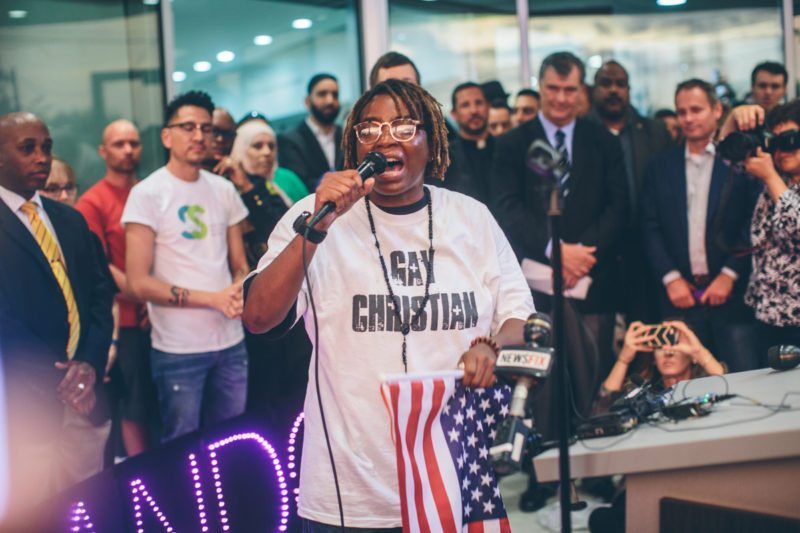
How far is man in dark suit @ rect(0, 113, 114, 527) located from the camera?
3.23 m

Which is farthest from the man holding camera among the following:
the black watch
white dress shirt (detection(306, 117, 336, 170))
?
white dress shirt (detection(306, 117, 336, 170))

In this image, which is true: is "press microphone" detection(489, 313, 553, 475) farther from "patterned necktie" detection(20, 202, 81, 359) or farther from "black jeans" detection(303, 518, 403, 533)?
"patterned necktie" detection(20, 202, 81, 359)

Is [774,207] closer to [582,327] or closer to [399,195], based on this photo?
[582,327]

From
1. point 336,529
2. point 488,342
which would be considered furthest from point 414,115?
point 336,529

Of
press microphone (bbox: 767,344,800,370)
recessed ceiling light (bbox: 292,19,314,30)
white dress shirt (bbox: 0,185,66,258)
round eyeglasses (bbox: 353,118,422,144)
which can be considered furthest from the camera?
recessed ceiling light (bbox: 292,19,314,30)

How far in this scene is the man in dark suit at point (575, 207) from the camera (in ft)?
14.4

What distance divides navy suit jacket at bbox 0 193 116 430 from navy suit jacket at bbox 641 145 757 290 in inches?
107

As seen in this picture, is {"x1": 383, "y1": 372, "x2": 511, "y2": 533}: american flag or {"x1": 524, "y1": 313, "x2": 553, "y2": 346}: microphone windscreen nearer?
{"x1": 524, "y1": 313, "x2": 553, "y2": 346}: microphone windscreen

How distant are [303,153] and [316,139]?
129 mm

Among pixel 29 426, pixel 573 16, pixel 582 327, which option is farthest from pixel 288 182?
pixel 573 16

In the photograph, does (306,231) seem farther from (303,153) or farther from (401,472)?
(303,153)

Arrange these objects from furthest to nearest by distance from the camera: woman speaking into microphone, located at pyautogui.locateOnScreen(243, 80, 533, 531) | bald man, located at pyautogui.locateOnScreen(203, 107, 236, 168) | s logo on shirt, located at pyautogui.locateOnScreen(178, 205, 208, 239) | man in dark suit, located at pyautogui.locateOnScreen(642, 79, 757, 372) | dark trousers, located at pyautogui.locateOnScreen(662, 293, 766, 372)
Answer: bald man, located at pyautogui.locateOnScreen(203, 107, 236, 168) < man in dark suit, located at pyautogui.locateOnScreen(642, 79, 757, 372) < dark trousers, located at pyautogui.locateOnScreen(662, 293, 766, 372) < s logo on shirt, located at pyautogui.locateOnScreen(178, 205, 208, 239) < woman speaking into microphone, located at pyautogui.locateOnScreen(243, 80, 533, 531)

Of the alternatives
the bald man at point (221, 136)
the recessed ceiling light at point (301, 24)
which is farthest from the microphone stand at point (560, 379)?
the recessed ceiling light at point (301, 24)

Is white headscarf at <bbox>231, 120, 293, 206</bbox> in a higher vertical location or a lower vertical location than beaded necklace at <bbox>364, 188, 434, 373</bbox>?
higher
